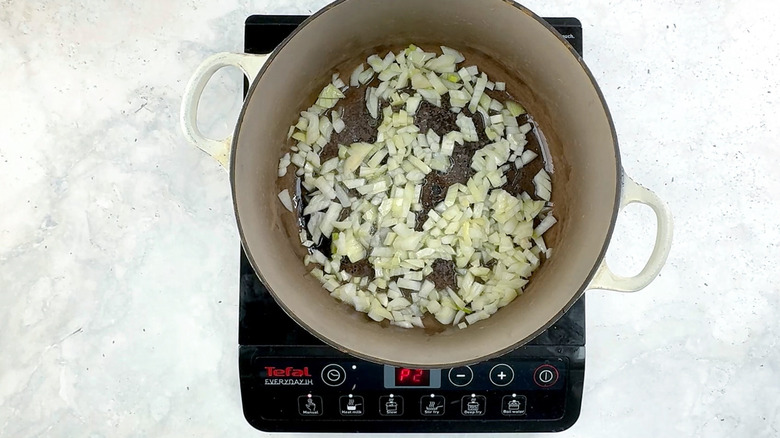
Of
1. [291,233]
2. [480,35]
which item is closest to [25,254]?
[291,233]

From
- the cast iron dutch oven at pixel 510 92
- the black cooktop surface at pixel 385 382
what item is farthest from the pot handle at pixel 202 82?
the black cooktop surface at pixel 385 382

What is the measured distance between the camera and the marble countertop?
2.94 feet

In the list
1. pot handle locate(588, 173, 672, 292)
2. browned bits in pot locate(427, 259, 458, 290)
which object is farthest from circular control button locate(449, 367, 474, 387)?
pot handle locate(588, 173, 672, 292)

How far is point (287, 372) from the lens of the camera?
87 cm

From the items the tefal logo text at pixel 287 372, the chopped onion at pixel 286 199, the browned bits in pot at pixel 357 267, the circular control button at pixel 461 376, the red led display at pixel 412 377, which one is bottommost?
the tefal logo text at pixel 287 372

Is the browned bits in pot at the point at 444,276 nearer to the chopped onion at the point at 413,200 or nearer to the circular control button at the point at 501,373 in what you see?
the chopped onion at the point at 413,200

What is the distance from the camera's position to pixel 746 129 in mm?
905

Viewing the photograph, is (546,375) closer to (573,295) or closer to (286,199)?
(573,295)

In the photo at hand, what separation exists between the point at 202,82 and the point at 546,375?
22.0 inches

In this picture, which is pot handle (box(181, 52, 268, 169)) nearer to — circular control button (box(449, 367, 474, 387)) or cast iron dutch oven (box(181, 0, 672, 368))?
cast iron dutch oven (box(181, 0, 672, 368))

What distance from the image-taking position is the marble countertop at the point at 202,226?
896 millimetres

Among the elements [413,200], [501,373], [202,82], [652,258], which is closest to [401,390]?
[501,373]

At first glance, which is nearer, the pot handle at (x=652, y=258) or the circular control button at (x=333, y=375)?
the pot handle at (x=652, y=258)

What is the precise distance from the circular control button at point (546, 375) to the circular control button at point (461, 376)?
85mm
